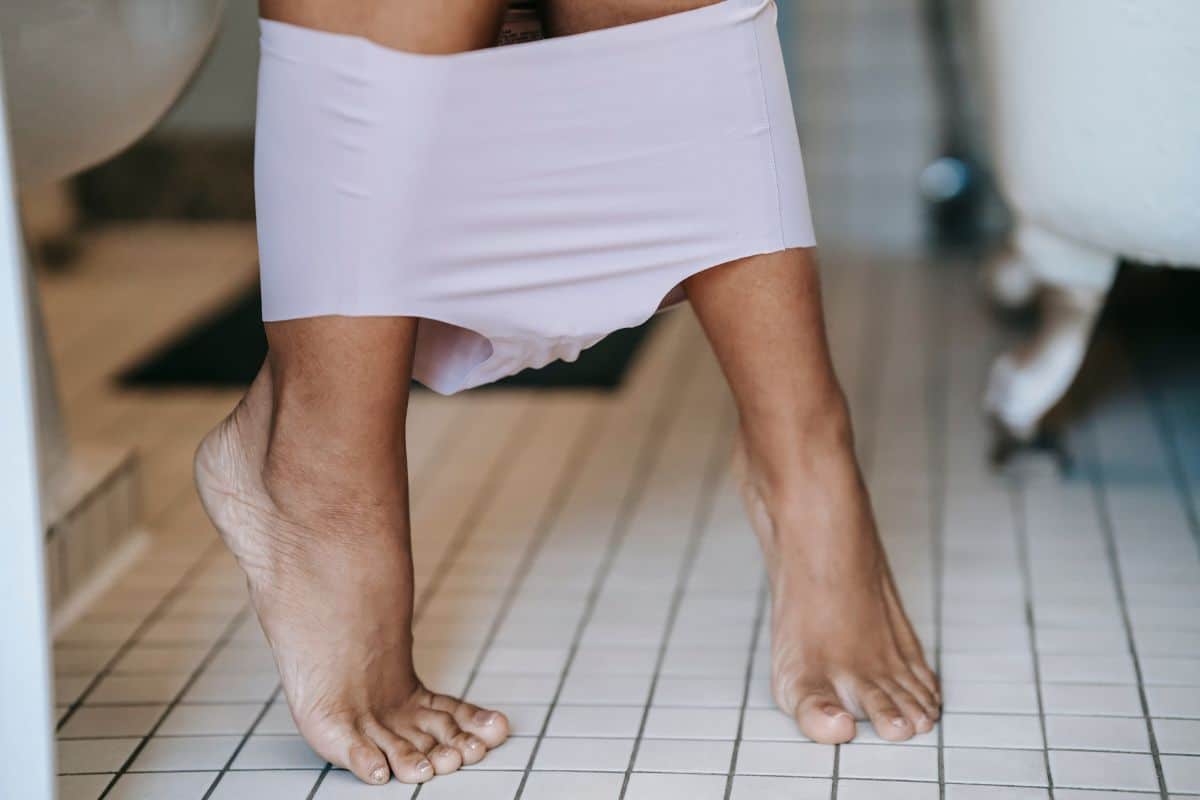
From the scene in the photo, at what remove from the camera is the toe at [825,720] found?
984 millimetres

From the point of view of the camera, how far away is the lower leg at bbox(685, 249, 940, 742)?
0.99m

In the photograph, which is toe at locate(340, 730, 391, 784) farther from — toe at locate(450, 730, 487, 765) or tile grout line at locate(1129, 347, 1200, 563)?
tile grout line at locate(1129, 347, 1200, 563)

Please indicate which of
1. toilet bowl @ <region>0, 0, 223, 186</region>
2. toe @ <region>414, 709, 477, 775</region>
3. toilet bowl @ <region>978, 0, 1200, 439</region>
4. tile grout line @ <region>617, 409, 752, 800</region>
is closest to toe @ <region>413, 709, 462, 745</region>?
toe @ <region>414, 709, 477, 775</region>

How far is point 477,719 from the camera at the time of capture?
101cm

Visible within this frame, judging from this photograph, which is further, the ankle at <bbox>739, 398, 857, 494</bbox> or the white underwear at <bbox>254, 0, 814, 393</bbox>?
the ankle at <bbox>739, 398, 857, 494</bbox>

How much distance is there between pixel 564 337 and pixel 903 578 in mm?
462

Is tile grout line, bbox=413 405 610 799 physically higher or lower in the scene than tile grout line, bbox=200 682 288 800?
lower

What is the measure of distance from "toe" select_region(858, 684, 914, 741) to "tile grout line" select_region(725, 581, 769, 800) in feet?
0.29

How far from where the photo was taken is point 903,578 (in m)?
1.27

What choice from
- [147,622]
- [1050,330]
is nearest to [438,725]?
[147,622]

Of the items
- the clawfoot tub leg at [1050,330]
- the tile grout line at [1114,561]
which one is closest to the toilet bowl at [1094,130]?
the clawfoot tub leg at [1050,330]

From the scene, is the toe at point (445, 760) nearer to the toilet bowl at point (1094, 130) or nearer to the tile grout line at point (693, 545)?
the tile grout line at point (693, 545)

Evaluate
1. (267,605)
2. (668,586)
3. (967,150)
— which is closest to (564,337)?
(267,605)

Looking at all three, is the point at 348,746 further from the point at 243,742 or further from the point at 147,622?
the point at 147,622
